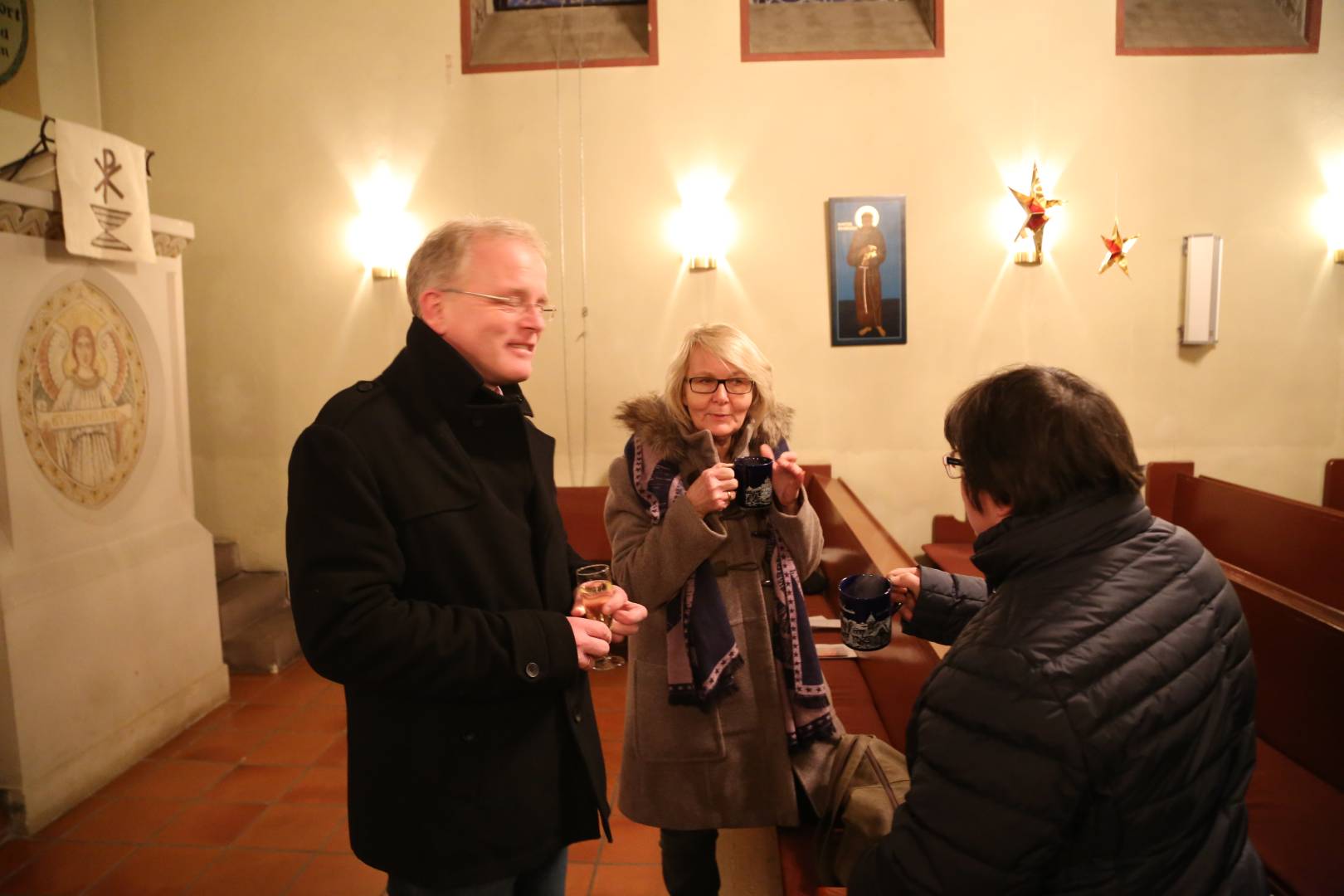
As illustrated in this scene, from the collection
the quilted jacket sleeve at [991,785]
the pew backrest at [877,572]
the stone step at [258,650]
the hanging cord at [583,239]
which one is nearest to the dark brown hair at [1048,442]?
the quilted jacket sleeve at [991,785]

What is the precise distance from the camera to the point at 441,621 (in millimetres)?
1149

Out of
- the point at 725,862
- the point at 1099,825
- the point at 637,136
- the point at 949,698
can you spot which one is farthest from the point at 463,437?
the point at 637,136

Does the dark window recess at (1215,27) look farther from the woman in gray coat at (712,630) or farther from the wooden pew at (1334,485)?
the woman in gray coat at (712,630)

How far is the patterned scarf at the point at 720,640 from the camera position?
1.71 m

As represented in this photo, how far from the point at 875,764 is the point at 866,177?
382cm

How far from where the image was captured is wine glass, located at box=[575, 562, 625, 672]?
1378mm

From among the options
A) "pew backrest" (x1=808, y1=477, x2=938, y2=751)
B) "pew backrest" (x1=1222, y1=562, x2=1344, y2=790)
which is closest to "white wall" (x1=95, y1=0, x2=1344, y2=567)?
"pew backrest" (x1=808, y1=477, x2=938, y2=751)

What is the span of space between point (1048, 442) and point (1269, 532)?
321 cm

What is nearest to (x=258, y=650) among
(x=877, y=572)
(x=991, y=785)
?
(x=877, y=572)

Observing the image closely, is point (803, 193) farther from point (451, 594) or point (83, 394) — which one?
point (451, 594)

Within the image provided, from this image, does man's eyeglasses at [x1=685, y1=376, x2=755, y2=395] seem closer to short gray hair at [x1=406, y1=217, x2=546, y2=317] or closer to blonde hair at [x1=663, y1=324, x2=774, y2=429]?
blonde hair at [x1=663, y1=324, x2=774, y2=429]

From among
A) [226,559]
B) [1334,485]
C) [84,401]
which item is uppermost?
[84,401]

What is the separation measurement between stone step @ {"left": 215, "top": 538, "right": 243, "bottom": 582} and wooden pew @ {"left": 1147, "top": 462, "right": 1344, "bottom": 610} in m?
5.36

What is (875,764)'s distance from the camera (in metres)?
1.56
